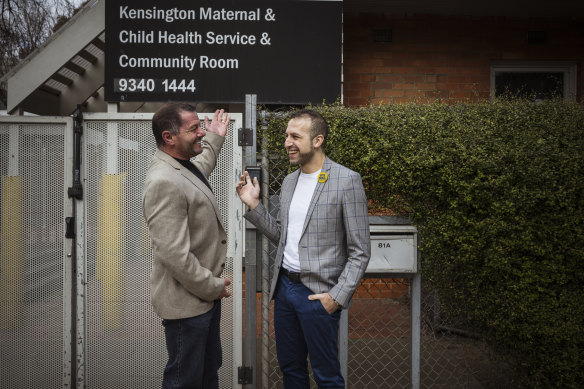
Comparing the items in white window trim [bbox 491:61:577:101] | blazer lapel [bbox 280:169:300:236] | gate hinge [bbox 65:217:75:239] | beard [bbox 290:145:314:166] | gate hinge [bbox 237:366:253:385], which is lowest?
gate hinge [bbox 237:366:253:385]

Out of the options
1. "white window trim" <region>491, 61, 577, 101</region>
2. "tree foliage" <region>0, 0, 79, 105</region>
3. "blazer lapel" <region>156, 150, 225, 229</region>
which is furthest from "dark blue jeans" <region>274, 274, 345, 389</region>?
"tree foliage" <region>0, 0, 79, 105</region>

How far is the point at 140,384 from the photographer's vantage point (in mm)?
3467

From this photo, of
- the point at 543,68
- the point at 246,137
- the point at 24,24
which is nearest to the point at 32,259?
the point at 246,137

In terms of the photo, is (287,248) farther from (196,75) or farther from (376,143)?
(196,75)

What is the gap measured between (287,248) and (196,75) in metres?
2.54

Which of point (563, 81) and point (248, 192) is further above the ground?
point (563, 81)

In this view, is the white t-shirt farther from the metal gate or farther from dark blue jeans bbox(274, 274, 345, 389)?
the metal gate

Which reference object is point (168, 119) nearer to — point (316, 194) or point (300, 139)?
point (300, 139)

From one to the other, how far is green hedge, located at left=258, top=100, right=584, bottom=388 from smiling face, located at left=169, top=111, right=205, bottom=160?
4.03ft

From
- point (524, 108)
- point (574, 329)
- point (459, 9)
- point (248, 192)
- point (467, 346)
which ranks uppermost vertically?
point (459, 9)

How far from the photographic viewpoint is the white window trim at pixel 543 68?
680 centimetres

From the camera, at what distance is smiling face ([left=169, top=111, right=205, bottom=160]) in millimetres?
2523

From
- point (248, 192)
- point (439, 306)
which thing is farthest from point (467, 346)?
point (248, 192)

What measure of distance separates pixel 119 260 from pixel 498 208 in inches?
117
